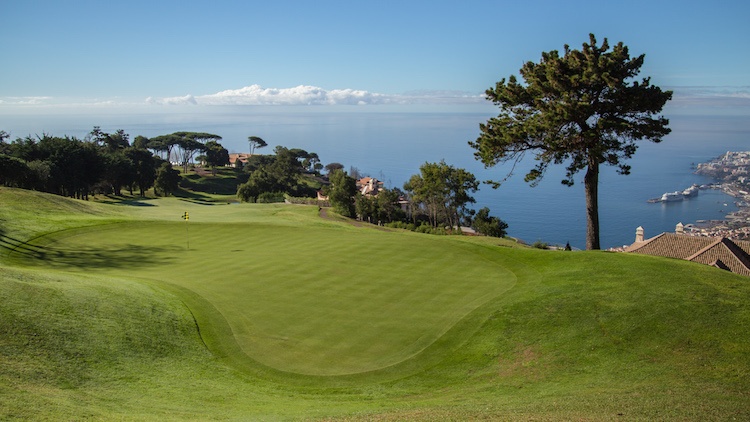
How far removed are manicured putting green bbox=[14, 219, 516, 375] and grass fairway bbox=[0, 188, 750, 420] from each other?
3.8 inches

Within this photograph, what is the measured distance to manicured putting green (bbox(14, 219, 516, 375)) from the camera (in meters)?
15.4

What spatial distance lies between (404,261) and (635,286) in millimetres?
9554

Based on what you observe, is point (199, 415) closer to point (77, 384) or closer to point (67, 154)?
point (77, 384)

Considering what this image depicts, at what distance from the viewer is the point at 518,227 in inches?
4281

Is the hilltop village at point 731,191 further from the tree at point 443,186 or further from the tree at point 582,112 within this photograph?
the tree at point 582,112

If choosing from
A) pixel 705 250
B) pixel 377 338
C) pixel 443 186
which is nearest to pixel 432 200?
pixel 443 186

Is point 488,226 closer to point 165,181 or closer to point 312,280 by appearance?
point 312,280

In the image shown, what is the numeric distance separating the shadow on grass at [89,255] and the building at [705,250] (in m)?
28.2

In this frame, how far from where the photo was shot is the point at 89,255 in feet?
83.7

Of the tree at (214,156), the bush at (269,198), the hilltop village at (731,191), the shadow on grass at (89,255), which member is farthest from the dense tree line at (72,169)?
the hilltop village at (731,191)

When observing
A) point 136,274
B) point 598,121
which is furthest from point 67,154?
point 598,121

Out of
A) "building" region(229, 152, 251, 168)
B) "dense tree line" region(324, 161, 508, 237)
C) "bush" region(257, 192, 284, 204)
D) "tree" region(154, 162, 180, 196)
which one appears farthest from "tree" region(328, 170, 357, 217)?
"building" region(229, 152, 251, 168)

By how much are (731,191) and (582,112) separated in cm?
11182

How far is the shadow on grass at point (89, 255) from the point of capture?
2395cm
